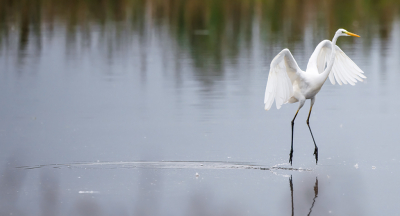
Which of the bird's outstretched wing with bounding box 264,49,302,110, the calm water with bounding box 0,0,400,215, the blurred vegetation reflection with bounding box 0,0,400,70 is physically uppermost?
the blurred vegetation reflection with bounding box 0,0,400,70

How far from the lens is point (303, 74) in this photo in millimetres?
7094

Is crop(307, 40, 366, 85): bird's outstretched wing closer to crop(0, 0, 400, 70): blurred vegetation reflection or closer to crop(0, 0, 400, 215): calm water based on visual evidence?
crop(0, 0, 400, 215): calm water

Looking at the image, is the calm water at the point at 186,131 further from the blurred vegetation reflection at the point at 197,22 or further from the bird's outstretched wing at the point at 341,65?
the bird's outstretched wing at the point at 341,65

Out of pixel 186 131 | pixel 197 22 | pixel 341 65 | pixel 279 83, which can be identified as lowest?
pixel 186 131

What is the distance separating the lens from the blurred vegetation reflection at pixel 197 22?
675 inches

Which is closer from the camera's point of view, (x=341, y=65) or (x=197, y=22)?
(x=341, y=65)

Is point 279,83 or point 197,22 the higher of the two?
point 197,22

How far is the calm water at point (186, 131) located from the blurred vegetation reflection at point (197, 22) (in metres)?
0.19

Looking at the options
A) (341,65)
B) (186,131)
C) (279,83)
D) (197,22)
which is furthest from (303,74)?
(197,22)

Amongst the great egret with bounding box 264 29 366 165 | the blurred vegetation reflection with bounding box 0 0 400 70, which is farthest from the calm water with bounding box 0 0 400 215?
the great egret with bounding box 264 29 366 165

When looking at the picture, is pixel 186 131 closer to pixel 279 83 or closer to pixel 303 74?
pixel 279 83

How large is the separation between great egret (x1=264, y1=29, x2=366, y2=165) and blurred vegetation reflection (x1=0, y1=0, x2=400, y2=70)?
16.4ft

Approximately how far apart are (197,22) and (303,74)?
15832 millimetres

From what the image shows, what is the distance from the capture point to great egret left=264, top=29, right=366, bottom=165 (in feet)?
22.2
